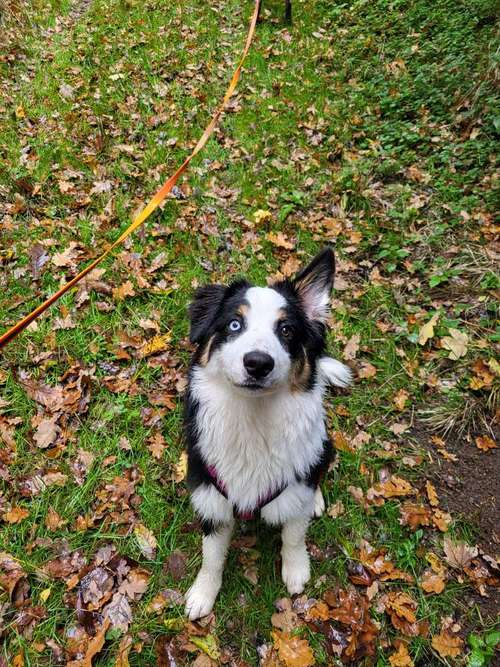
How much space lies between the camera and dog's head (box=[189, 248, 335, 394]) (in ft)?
6.11

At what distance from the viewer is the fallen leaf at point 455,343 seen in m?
3.45

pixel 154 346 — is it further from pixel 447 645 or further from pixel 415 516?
pixel 447 645

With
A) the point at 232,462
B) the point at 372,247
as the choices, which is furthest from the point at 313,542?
the point at 372,247

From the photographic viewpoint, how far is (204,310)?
2428mm

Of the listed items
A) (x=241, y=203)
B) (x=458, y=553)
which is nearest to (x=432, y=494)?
(x=458, y=553)

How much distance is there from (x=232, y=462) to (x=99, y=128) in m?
5.00

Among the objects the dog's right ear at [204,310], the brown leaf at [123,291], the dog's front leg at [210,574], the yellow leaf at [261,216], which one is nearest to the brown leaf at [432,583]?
the dog's front leg at [210,574]

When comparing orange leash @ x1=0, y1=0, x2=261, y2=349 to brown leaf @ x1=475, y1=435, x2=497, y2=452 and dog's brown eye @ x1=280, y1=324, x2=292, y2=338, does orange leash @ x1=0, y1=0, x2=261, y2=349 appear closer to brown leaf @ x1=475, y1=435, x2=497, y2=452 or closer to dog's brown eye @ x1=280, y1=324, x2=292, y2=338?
dog's brown eye @ x1=280, y1=324, x2=292, y2=338

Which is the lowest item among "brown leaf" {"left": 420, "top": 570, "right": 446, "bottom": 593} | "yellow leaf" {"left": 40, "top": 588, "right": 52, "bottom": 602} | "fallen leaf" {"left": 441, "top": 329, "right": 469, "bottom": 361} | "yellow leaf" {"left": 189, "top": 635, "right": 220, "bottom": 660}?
"yellow leaf" {"left": 189, "top": 635, "right": 220, "bottom": 660}

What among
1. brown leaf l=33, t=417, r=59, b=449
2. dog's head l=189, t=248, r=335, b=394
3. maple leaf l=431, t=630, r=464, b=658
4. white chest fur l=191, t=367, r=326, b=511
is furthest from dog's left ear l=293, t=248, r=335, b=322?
brown leaf l=33, t=417, r=59, b=449

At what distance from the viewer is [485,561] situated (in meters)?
2.60

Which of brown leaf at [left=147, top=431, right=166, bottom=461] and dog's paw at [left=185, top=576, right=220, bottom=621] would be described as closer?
dog's paw at [left=185, top=576, right=220, bottom=621]

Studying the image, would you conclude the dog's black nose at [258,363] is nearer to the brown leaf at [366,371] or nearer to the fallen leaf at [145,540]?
the fallen leaf at [145,540]

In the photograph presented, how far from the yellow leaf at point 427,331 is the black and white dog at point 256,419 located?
1610 mm
